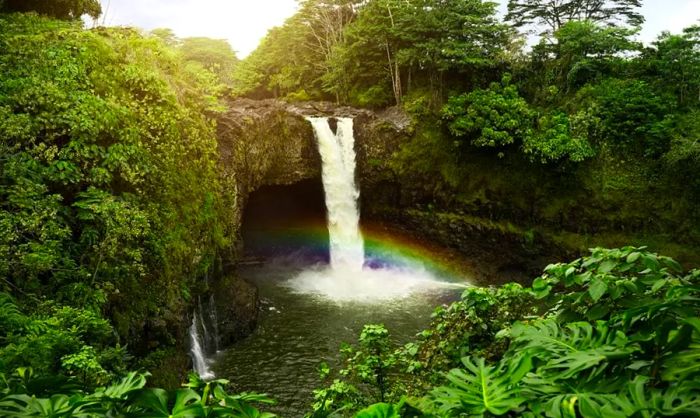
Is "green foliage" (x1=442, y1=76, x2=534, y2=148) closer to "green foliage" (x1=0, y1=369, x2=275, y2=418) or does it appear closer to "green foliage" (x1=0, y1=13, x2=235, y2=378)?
"green foliage" (x1=0, y1=13, x2=235, y2=378)

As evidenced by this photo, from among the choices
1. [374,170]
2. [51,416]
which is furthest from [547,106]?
[51,416]

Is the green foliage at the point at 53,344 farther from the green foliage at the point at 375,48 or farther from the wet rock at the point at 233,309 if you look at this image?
the green foliage at the point at 375,48

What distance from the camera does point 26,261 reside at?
524 cm

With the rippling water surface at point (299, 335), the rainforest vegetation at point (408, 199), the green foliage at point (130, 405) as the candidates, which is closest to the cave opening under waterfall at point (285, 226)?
the rippling water surface at point (299, 335)

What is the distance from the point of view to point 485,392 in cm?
186

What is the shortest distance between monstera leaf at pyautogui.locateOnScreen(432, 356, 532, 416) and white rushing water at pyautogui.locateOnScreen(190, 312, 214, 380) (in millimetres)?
9105

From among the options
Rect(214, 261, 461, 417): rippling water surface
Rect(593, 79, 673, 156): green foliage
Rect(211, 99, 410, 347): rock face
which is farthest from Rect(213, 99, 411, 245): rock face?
Rect(593, 79, 673, 156): green foliage

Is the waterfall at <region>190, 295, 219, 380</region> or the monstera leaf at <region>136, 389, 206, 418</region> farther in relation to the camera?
the waterfall at <region>190, 295, 219, 380</region>

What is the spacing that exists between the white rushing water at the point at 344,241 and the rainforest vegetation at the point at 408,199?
2154mm

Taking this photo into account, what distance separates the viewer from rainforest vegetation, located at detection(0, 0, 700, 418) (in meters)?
1.83

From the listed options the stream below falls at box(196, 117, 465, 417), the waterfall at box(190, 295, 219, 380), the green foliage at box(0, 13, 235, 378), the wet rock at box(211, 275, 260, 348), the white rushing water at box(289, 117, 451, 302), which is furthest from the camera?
the white rushing water at box(289, 117, 451, 302)

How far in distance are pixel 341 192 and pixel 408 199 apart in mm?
3012

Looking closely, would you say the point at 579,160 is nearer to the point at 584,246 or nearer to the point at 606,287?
the point at 584,246

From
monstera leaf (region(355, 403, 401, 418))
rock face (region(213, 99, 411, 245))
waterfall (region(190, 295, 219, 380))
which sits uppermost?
rock face (region(213, 99, 411, 245))
